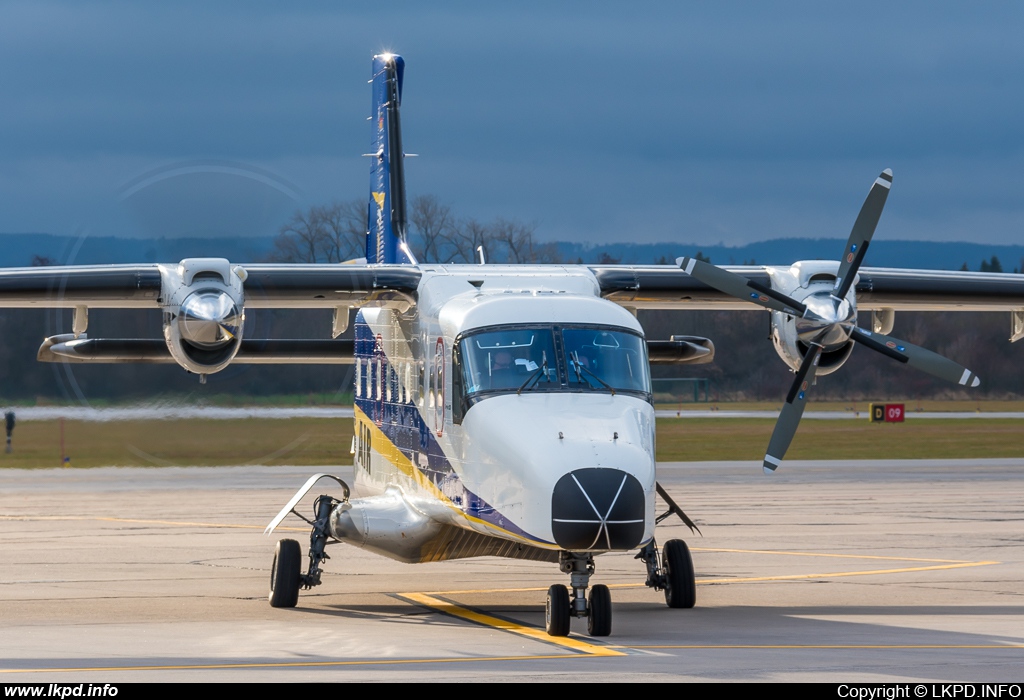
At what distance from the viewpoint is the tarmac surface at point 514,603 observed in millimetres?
9398

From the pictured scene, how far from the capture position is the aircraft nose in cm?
1020

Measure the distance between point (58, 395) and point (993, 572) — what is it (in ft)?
71.7

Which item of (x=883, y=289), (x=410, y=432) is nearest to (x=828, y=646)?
(x=410, y=432)

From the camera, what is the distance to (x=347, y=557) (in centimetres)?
1916

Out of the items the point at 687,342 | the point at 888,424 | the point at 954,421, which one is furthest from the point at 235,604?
the point at 954,421

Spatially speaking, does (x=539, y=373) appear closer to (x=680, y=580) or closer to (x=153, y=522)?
(x=680, y=580)

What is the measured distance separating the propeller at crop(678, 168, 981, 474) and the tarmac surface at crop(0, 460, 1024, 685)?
208cm

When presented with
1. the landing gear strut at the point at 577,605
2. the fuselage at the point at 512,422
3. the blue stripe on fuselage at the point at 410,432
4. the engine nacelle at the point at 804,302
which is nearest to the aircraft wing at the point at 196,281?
the fuselage at the point at 512,422

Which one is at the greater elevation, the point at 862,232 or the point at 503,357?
the point at 862,232

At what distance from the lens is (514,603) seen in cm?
1395

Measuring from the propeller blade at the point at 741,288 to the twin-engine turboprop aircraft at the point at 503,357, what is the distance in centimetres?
2

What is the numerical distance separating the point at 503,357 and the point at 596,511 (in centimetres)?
205

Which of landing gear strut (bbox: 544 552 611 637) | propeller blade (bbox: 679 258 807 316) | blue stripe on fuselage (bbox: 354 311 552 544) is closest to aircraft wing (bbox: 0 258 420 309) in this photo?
blue stripe on fuselage (bbox: 354 311 552 544)

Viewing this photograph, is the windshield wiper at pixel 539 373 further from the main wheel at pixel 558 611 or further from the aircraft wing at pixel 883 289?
the aircraft wing at pixel 883 289
